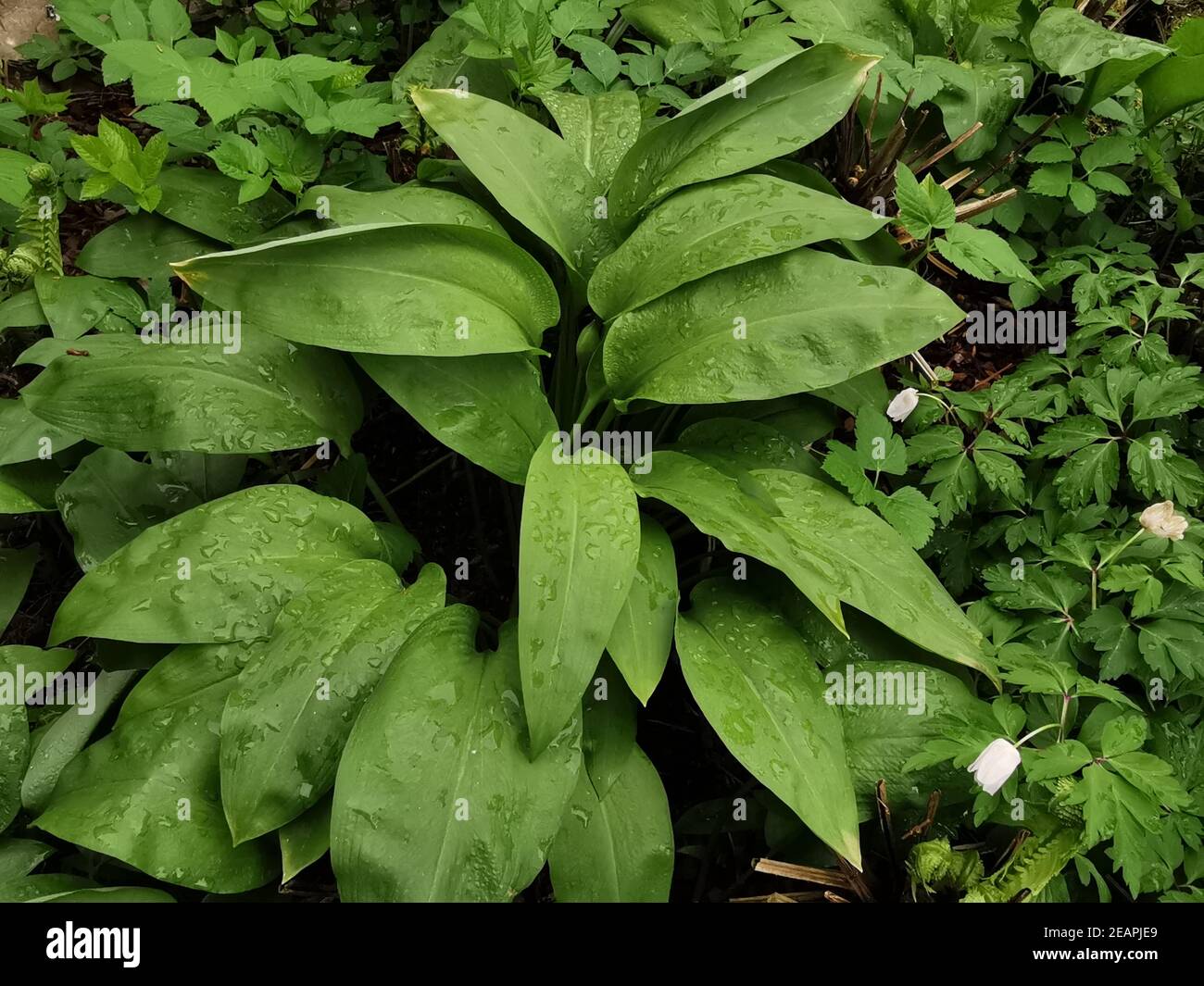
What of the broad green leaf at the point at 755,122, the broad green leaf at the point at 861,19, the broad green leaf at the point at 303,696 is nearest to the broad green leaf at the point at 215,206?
the broad green leaf at the point at 755,122

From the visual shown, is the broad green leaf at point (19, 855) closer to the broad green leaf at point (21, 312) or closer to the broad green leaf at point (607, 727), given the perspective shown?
the broad green leaf at point (607, 727)

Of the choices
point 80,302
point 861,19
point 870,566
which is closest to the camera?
point 870,566

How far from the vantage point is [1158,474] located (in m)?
2.00

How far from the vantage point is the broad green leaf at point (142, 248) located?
2357 millimetres

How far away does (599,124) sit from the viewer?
93.7 inches

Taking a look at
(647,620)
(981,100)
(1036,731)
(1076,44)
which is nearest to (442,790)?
(647,620)

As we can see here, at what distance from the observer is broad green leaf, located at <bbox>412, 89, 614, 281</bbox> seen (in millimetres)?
2066

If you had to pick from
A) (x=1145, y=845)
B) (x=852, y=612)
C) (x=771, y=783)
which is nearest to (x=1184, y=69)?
(x=852, y=612)

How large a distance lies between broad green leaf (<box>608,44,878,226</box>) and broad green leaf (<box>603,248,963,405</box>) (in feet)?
0.84

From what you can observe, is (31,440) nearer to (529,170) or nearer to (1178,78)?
(529,170)

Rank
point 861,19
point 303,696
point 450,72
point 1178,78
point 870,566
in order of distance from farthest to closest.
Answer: point 861,19, point 450,72, point 1178,78, point 870,566, point 303,696

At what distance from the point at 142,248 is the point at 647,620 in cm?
160

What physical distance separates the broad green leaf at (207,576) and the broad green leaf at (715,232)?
0.80 metres

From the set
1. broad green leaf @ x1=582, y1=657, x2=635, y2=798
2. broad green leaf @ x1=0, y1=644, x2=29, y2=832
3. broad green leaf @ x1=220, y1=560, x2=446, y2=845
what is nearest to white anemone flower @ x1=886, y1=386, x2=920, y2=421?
broad green leaf @ x1=582, y1=657, x2=635, y2=798
